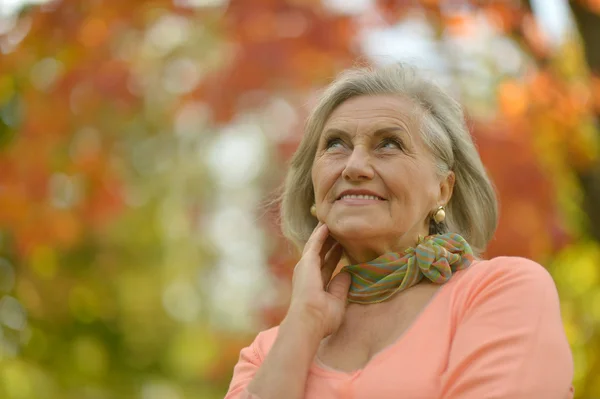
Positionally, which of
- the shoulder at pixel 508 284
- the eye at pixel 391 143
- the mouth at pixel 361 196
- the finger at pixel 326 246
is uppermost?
the eye at pixel 391 143

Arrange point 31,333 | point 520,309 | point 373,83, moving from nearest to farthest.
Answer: point 520,309 < point 373,83 < point 31,333

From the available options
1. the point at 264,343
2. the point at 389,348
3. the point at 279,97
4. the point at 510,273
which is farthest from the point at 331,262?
Result: the point at 279,97

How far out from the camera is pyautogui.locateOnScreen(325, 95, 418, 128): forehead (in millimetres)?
2316

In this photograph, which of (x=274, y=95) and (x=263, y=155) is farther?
(x=263, y=155)

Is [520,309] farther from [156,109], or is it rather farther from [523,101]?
[156,109]

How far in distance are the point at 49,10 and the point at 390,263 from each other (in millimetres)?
4447

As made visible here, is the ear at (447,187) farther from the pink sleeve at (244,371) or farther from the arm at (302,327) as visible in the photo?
the pink sleeve at (244,371)

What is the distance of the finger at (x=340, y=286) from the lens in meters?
2.28

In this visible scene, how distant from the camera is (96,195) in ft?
22.4

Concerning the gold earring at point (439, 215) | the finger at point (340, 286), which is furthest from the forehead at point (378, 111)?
the finger at point (340, 286)

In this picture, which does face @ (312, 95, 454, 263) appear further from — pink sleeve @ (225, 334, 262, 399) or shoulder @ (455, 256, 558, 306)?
pink sleeve @ (225, 334, 262, 399)

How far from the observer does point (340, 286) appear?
2305 millimetres

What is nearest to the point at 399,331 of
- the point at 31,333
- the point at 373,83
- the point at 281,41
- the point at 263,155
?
the point at 373,83

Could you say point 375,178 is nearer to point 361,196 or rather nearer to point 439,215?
point 361,196
